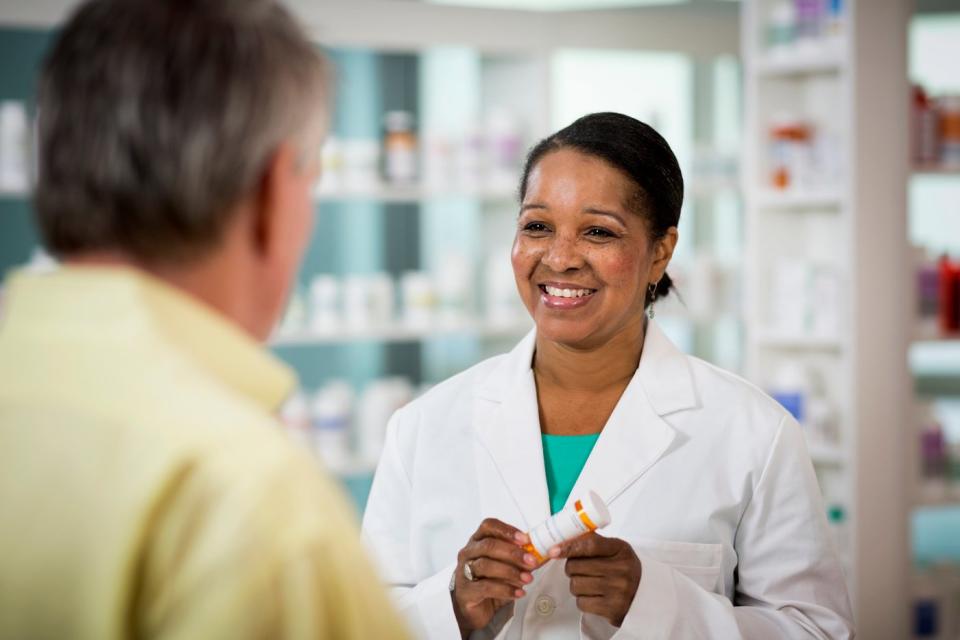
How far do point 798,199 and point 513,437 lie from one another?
227cm

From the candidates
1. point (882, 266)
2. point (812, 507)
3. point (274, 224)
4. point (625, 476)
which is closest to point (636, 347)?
point (625, 476)

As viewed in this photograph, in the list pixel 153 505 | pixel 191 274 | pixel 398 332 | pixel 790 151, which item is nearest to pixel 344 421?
pixel 398 332

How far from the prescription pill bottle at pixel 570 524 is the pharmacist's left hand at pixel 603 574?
57 mm

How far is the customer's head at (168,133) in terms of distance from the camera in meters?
0.74

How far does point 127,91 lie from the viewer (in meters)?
0.74

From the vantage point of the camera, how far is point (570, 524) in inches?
51.6

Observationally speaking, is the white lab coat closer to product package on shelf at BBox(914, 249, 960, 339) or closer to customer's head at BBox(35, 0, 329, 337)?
customer's head at BBox(35, 0, 329, 337)

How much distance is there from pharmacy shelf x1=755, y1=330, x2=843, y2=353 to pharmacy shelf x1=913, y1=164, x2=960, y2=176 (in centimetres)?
65

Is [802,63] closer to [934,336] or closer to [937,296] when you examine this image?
[937,296]

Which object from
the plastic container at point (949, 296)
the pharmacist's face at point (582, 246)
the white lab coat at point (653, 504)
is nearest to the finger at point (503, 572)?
the white lab coat at point (653, 504)

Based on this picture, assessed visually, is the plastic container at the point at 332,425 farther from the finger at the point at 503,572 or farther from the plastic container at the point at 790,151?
the finger at the point at 503,572

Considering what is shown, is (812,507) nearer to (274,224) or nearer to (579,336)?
(579,336)

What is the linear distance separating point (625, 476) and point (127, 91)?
1.09 m

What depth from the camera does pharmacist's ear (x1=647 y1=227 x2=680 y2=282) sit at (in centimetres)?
177
